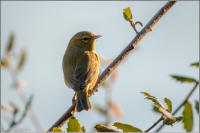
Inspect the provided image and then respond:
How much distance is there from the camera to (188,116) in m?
1.33

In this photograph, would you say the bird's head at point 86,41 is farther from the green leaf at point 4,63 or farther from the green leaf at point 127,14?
the green leaf at point 127,14

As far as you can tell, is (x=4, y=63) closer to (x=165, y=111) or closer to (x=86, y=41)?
(x=165, y=111)

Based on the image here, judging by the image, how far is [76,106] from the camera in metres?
3.78

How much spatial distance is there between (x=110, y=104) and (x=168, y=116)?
1831mm

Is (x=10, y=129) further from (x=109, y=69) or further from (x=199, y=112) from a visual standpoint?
(x=109, y=69)

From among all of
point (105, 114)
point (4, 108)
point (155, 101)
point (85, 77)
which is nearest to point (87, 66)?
point (85, 77)

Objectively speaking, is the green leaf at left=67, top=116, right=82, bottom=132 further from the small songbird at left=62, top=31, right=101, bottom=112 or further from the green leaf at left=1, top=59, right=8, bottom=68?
the small songbird at left=62, top=31, right=101, bottom=112

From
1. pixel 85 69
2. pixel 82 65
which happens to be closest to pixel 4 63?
pixel 85 69

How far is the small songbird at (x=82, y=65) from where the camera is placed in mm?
5496

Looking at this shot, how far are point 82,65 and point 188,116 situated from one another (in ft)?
16.1

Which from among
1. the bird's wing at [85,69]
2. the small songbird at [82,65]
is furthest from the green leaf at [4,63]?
the bird's wing at [85,69]

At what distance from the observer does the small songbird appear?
5496 mm

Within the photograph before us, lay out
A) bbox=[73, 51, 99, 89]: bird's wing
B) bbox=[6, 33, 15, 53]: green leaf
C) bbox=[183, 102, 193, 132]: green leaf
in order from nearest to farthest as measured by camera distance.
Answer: bbox=[183, 102, 193, 132]: green leaf
bbox=[6, 33, 15, 53]: green leaf
bbox=[73, 51, 99, 89]: bird's wing

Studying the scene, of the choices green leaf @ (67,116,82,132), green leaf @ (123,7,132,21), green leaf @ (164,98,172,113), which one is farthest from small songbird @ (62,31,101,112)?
green leaf @ (164,98,172,113)
